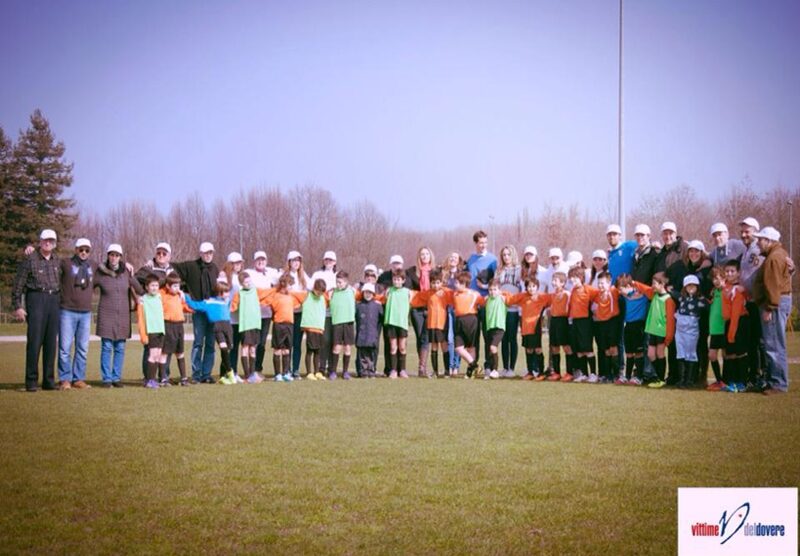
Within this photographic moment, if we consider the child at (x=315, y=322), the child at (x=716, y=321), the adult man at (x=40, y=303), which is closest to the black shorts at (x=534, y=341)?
the child at (x=716, y=321)

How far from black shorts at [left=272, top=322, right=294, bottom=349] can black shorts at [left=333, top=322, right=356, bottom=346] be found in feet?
2.63

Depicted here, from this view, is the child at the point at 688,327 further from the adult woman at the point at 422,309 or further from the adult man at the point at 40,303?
the adult man at the point at 40,303

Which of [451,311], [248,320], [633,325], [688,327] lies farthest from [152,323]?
[688,327]

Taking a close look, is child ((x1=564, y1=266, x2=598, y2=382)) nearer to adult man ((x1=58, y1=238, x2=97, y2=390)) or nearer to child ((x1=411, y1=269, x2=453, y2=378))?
child ((x1=411, y1=269, x2=453, y2=378))

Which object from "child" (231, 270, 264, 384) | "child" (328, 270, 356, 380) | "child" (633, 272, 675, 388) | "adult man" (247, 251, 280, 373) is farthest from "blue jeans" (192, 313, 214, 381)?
→ "child" (633, 272, 675, 388)

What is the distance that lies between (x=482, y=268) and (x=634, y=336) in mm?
3250

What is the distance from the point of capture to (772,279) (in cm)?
1161

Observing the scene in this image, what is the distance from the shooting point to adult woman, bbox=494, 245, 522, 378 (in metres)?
14.9

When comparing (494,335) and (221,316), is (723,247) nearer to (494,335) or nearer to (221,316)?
(494,335)

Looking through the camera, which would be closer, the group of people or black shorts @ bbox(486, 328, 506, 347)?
the group of people

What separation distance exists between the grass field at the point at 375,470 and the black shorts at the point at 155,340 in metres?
2.28

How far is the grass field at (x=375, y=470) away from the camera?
5035mm

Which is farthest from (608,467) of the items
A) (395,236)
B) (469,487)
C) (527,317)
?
(395,236)

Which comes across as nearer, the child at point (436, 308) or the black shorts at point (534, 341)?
the black shorts at point (534, 341)
